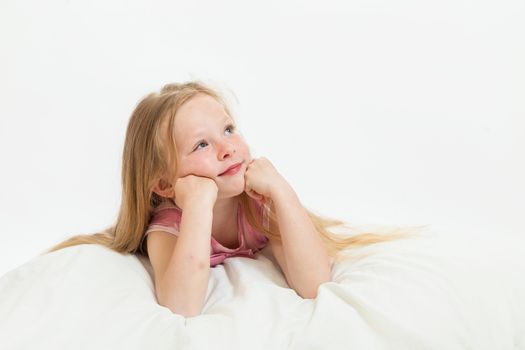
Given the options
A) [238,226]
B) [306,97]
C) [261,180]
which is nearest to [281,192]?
[261,180]

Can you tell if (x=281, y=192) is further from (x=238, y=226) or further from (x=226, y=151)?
(x=238, y=226)

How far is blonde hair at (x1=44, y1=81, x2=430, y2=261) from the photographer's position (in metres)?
1.79

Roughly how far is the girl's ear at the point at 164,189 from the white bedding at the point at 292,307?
0.77 ft

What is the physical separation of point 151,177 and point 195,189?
0.22 meters

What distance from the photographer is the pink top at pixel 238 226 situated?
1859 millimetres

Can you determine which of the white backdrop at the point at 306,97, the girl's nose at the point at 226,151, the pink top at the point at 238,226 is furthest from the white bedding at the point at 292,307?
the white backdrop at the point at 306,97

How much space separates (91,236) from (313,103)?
3.84 ft

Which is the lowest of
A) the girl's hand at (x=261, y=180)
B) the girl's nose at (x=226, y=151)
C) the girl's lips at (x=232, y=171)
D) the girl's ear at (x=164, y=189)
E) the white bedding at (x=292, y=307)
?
the white bedding at (x=292, y=307)

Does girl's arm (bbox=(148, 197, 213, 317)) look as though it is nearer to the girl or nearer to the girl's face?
the girl

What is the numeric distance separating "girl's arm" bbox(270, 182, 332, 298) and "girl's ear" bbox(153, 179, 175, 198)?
0.95 feet

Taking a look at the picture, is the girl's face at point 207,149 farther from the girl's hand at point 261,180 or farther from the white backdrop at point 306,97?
the white backdrop at point 306,97

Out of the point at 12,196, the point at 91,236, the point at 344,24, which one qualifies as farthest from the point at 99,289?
the point at 344,24

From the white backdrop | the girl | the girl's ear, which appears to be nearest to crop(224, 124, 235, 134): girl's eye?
the girl

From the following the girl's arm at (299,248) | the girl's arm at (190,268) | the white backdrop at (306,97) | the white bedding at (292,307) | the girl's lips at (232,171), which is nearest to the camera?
the white bedding at (292,307)
